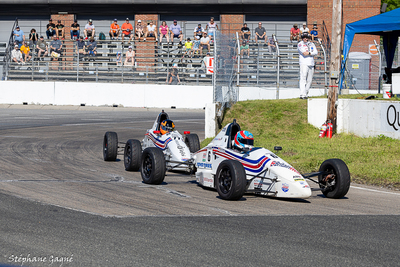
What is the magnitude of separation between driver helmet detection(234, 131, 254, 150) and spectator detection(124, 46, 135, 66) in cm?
2303

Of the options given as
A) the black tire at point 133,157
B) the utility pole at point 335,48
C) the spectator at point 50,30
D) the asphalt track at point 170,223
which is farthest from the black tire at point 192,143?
the spectator at point 50,30

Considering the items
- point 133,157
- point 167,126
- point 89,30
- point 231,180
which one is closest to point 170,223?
point 231,180

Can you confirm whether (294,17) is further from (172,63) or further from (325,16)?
(172,63)

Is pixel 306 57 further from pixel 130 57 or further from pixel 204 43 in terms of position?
pixel 130 57

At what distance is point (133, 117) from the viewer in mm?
25969

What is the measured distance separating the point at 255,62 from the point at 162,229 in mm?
18193

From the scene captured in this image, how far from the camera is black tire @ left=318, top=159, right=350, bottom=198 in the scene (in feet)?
29.5

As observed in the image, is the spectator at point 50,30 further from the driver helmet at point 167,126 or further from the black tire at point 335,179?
the black tire at point 335,179

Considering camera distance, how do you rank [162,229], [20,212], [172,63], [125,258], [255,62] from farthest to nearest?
[172,63]
[255,62]
[20,212]
[162,229]
[125,258]

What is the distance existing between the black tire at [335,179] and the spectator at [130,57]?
2365cm

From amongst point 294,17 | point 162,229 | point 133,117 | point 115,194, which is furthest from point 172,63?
point 162,229

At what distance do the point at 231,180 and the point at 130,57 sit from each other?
2408 centimetres

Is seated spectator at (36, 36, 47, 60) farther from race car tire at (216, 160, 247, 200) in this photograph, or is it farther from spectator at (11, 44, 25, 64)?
race car tire at (216, 160, 247, 200)

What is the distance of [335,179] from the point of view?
9.10 metres
